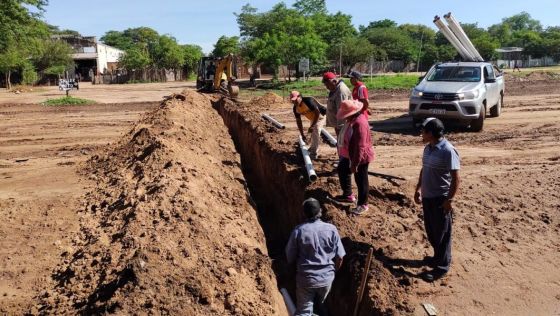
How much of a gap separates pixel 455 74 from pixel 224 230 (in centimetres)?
943

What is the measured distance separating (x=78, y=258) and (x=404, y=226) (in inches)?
165

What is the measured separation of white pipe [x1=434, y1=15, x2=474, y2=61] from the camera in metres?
16.5

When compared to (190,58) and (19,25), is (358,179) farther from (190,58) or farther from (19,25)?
(190,58)

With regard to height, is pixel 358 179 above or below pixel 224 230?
above

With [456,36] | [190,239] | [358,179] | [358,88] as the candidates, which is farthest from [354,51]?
[190,239]

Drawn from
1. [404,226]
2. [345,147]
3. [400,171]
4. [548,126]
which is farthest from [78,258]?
[548,126]

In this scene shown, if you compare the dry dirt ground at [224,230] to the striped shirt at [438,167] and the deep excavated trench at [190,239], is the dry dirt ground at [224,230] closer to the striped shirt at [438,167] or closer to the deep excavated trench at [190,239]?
the deep excavated trench at [190,239]

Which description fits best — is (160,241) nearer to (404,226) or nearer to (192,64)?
(404,226)

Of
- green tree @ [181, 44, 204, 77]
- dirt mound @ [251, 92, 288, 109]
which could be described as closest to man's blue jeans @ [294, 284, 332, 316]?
dirt mound @ [251, 92, 288, 109]

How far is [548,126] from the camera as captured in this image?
13711mm

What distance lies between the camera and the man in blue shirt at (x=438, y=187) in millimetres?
4809

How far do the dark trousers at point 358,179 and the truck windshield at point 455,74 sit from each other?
25.9 ft

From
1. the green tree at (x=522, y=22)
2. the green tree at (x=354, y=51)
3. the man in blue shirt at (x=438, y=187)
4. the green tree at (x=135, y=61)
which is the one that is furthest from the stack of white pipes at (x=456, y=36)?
the green tree at (x=522, y=22)

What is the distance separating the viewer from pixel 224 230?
665 cm
